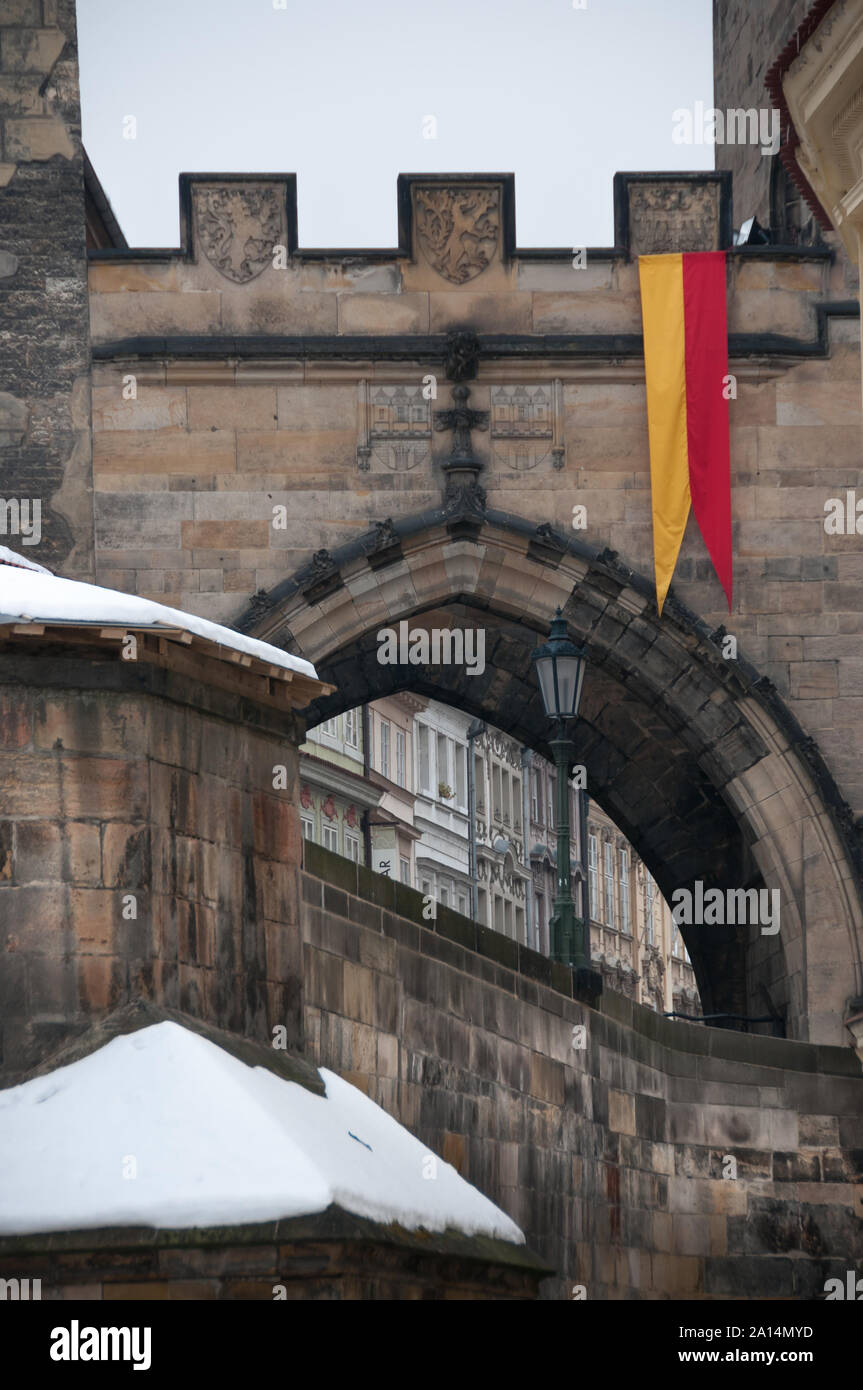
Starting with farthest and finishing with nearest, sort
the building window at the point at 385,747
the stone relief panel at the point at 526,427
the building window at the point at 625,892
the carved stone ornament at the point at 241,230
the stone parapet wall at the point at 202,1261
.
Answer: the building window at the point at 625,892 < the building window at the point at 385,747 < the stone relief panel at the point at 526,427 < the carved stone ornament at the point at 241,230 < the stone parapet wall at the point at 202,1261

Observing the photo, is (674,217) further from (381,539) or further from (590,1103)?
(590,1103)

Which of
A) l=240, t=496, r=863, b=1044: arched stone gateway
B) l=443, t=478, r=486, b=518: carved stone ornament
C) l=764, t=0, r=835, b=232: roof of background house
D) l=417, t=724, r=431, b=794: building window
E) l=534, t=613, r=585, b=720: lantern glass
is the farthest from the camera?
l=417, t=724, r=431, b=794: building window

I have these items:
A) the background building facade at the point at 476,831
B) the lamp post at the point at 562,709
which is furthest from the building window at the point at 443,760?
the lamp post at the point at 562,709

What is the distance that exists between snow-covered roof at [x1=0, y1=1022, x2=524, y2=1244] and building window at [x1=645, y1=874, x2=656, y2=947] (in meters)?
50.9

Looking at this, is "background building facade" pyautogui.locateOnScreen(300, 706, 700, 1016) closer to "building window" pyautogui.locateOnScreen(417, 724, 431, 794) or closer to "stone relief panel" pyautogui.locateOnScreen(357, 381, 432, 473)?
"building window" pyautogui.locateOnScreen(417, 724, 431, 794)

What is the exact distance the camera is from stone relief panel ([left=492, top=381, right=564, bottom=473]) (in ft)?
66.5

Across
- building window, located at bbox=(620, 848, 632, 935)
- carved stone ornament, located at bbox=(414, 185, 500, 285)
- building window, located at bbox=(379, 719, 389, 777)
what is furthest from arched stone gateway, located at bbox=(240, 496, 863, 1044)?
building window, located at bbox=(620, 848, 632, 935)

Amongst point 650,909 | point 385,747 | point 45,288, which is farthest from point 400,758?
point 45,288

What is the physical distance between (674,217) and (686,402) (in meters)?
1.43

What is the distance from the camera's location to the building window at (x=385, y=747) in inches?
1800

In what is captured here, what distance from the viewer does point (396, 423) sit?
20.2 m

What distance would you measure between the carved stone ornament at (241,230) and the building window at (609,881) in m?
38.0

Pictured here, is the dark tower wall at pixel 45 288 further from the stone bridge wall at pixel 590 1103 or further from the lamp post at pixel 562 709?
the stone bridge wall at pixel 590 1103

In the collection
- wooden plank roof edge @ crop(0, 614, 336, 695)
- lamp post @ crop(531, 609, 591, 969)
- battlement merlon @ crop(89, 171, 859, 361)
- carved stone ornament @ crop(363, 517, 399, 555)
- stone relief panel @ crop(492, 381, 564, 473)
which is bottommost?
wooden plank roof edge @ crop(0, 614, 336, 695)
